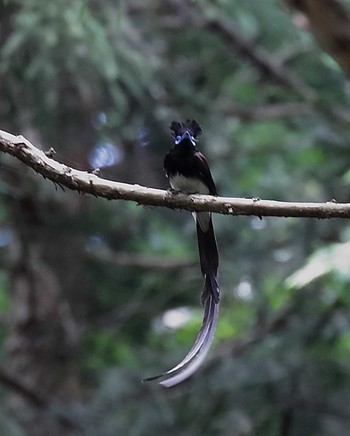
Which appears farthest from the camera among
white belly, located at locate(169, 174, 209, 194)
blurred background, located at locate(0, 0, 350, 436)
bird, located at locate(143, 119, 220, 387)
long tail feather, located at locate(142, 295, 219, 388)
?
blurred background, located at locate(0, 0, 350, 436)

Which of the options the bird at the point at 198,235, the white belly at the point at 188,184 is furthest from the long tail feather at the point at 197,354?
the white belly at the point at 188,184

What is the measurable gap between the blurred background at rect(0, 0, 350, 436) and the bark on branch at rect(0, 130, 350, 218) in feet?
6.03

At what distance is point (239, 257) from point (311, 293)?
0.58 meters

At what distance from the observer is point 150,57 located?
20.2 feet

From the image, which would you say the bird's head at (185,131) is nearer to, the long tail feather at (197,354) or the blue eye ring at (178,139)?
the blue eye ring at (178,139)

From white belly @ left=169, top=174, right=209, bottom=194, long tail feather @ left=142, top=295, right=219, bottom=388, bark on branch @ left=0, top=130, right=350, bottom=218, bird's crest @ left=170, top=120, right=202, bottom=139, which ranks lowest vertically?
long tail feather @ left=142, top=295, right=219, bottom=388

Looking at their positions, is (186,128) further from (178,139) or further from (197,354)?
(197,354)

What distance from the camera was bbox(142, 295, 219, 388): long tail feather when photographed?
2.38 meters

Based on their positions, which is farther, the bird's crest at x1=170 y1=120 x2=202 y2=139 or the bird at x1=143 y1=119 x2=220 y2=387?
the bird's crest at x1=170 y1=120 x2=202 y2=139

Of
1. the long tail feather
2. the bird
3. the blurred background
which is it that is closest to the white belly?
the bird

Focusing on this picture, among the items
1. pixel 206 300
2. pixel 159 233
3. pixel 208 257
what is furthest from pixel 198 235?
pixel 159 233

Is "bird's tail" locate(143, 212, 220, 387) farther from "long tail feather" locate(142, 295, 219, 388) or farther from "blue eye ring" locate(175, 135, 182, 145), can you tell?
"blue eye ring" locate(175, 135, 182, 145)

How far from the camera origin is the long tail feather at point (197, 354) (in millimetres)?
2377

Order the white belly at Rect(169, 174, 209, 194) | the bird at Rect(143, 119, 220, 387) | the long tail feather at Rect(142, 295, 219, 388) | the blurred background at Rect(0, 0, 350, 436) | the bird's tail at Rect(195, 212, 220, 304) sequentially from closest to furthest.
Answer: the long tail feather at Rect(142, 295, 219, 388)
the bird at Rect(143, 119, 220, 387)
the bird's tail at Rect(195, 212, 220, 304)
the white belly at Rect(169, 174, 209, 194)
the blurred background at Rect(0, 0, 350, 436)
